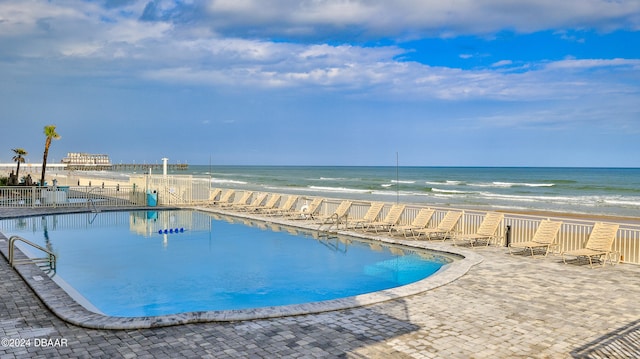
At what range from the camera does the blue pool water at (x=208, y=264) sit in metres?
7.79

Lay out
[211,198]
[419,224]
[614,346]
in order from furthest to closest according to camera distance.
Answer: [211,198] → [419,224] → [614,346]

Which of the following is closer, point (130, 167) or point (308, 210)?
point (308, 210)

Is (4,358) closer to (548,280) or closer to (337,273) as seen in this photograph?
(337,273)

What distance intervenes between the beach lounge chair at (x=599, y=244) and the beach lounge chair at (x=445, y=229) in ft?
10.1

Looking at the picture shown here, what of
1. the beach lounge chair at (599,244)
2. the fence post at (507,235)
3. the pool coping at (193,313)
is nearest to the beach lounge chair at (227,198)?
the pool coping at (193,313)

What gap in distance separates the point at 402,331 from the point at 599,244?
19.0 feet

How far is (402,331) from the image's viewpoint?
5297mm

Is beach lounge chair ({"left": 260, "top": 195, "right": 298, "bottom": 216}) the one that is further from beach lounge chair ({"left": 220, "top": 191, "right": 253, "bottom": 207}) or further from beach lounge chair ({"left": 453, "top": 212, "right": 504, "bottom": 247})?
beach lounge chair ({"left": 453, "top": 212, "right": 504, "bottom": 247})

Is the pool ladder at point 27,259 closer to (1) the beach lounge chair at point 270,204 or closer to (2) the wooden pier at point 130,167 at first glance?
(1) the beach lounge chair at point 270,204

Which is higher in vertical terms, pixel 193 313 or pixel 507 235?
pixel 507 235

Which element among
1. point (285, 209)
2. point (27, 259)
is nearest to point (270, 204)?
point (285, 209)

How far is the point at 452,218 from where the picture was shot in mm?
12305

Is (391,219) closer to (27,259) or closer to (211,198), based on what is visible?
(27,259)

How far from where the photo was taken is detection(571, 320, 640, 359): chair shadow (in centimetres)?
468
